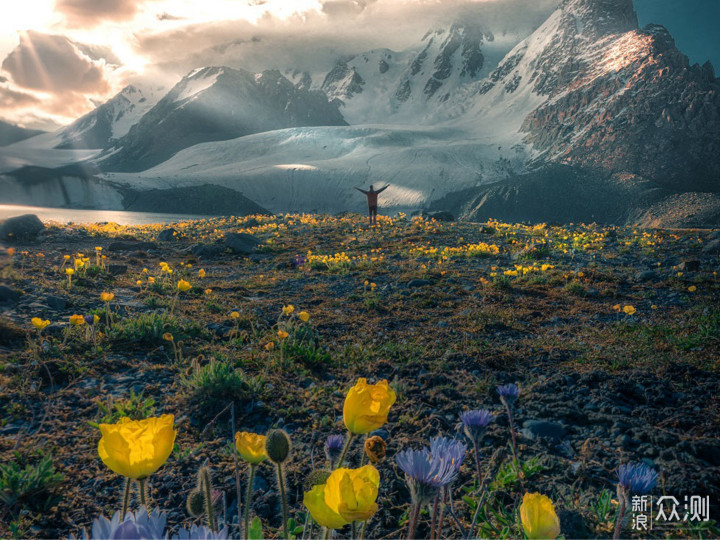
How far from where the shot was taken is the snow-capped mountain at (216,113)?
168m

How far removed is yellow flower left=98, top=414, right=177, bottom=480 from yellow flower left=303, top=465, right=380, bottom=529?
35cm

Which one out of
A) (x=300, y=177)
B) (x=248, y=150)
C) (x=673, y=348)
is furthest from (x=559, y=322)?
(x=248, y=150)

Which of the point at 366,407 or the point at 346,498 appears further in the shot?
the point at 366,407

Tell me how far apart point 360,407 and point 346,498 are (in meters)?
0.35

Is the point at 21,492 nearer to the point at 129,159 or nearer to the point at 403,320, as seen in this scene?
the point at 403,320

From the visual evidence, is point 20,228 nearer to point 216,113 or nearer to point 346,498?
point 346,498

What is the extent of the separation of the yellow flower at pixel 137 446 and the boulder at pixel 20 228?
1445 centimetres

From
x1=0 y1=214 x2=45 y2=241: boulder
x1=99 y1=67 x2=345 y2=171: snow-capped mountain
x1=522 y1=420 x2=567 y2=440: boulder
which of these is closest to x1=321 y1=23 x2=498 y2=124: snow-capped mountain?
x1=99 y1=67 x2=345 y2=171: snow-capped mountain

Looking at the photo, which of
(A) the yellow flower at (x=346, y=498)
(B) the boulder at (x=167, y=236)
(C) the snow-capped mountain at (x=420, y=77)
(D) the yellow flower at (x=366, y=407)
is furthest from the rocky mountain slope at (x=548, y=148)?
(A) the yellow flower at (x=346, y=498)

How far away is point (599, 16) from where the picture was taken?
102125mm

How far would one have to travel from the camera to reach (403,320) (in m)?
5.75

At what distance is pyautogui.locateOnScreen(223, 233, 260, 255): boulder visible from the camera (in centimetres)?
1198

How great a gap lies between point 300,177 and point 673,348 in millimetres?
62106

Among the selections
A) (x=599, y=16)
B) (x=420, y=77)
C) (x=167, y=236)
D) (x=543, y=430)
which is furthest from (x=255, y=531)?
(x=420, y=77)
